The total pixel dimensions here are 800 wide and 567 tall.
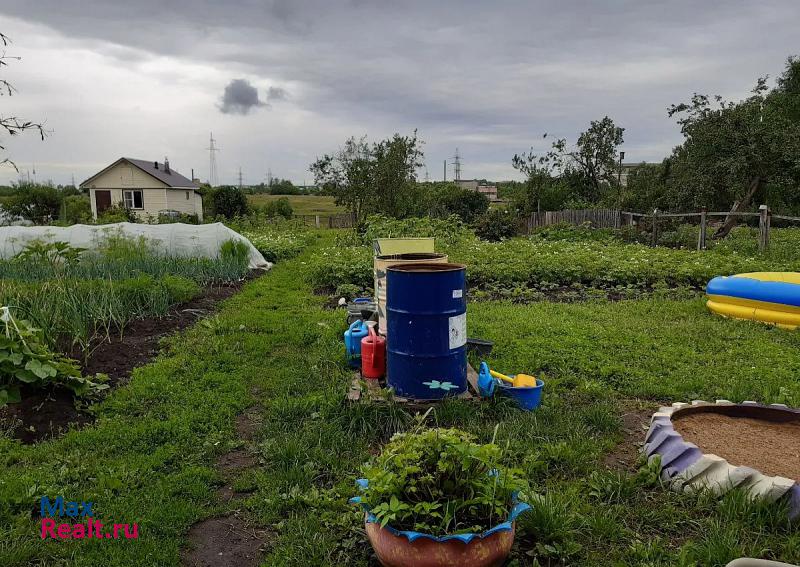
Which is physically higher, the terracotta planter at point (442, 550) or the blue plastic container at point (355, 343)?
the blue plastic container at point (355, 343)

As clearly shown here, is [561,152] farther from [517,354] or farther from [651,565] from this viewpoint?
[651,565]

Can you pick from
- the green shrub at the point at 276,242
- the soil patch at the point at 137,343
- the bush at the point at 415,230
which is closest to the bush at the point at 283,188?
the green shrub at the point at 276,242

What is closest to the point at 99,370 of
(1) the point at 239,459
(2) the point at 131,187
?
(1) the point at 239,459

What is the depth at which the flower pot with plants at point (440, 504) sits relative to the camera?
2260 millimetres

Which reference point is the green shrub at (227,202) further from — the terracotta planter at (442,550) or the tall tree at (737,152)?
the terracotta planter at (442,550)

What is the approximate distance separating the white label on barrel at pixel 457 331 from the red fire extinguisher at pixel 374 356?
720mm

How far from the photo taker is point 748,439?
343 cm

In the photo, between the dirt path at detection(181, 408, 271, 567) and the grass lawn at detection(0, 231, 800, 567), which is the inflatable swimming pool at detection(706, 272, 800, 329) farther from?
the dirt path at detection(181, 408, 271, 567)

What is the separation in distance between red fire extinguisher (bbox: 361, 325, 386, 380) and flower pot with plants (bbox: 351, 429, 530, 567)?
1.84m

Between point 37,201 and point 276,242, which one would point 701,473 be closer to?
point 276,242

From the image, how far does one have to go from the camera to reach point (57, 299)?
17.8 feet

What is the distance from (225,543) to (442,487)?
1.16 meters

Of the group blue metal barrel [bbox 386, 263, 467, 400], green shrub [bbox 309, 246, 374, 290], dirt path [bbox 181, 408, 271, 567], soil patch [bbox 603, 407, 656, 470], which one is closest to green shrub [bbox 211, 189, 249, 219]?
green shrub [bbox 309, 246, 374, 290]

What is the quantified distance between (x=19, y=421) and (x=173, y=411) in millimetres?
997
